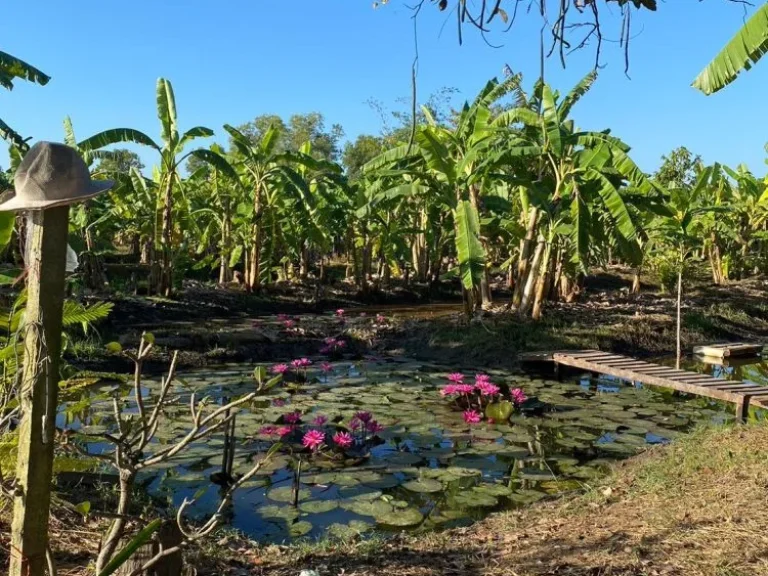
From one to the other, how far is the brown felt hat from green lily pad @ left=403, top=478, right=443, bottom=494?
3.63 meters

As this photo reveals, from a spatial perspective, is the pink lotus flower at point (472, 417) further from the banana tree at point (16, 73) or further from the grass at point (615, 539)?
the banana tree at point (16, 73)

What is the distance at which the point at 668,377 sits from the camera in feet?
25.0

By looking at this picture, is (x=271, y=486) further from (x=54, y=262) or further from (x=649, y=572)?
(x=54, y=262)

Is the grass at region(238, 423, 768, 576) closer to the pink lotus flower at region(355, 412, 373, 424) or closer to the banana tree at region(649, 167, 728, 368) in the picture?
the pink lotus flower at region(355, 412, 373, 424)

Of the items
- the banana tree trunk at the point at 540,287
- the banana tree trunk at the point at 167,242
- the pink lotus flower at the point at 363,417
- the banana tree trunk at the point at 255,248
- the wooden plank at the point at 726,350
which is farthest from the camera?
the banana tree trunk at the point at 255,248

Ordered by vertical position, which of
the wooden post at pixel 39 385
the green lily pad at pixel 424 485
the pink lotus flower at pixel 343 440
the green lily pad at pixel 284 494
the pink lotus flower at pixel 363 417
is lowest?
the green lily pad at pixel 284 494

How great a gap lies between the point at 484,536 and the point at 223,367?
239 inches

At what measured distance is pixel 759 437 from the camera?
14.7 feet

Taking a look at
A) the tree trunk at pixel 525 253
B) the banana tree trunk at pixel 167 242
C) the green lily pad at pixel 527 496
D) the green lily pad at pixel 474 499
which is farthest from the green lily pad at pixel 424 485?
the banana tree trunk at pixel 167 242

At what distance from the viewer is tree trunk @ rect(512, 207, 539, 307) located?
11.4m

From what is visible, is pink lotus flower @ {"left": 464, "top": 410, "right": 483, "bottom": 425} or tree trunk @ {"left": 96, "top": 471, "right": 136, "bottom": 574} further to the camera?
pink lotus flower @ {"left": 464, "top": 410, "right": 483, "bottom": 425}

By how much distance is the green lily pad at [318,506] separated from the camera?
14.1ft

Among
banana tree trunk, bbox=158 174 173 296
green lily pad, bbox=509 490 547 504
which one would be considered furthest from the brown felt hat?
banana tree trunk, bbox=158 174 173 296

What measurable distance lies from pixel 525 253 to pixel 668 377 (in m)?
4.20
